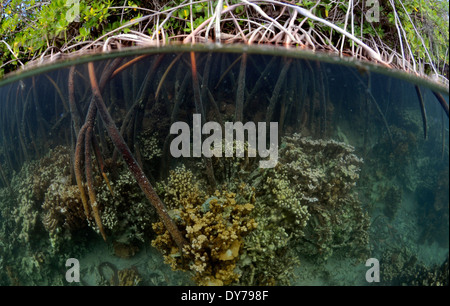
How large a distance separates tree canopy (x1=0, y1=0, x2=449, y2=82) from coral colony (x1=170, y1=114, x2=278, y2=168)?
3.49 ft

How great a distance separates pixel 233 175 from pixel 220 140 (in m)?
0.29

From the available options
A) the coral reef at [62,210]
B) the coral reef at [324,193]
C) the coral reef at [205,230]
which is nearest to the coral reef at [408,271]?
the coral reef at [324,193]

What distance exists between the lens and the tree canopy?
3039mm

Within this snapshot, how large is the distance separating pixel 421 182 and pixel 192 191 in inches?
80.9

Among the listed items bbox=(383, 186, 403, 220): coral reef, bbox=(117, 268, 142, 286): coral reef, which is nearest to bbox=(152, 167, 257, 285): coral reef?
bbox=(117, 268, 142, 286): coral reef

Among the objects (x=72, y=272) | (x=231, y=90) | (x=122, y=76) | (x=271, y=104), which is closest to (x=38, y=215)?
(x=72, y=272)

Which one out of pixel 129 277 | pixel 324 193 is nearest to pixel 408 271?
pixel 324 193

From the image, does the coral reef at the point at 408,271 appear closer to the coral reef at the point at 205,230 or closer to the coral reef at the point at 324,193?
the coral reef at the point at 324,193

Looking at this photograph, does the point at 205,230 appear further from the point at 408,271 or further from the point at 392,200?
the point at 408,271

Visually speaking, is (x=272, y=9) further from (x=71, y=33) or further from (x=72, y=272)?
(x=72, y=272)

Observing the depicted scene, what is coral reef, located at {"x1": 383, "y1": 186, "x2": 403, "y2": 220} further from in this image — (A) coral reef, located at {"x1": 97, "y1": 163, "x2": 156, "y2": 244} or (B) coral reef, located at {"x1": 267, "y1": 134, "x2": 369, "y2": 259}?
(A) coral reef, located at {"x1": 97, "y1": 163, "x2": 156, "y2": 244}

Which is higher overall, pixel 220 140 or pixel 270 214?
pixel 220 140

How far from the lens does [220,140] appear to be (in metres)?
2.33

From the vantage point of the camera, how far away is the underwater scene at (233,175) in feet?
7.46
